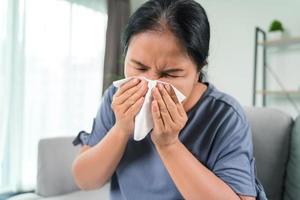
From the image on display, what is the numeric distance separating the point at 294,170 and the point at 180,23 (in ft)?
2.49

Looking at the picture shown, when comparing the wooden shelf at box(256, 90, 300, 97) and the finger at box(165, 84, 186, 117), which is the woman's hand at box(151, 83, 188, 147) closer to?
the finger at box(165, 84, 186, 117)

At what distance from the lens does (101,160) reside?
0.67m

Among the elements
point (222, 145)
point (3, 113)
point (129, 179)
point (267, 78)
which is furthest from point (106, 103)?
point (267, 78)

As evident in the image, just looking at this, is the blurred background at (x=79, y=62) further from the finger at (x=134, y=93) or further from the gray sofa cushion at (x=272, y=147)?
the finger at (x=134, y=93)

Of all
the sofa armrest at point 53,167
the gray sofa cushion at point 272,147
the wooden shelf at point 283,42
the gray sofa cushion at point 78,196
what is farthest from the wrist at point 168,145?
the wooden shelf at point 283,42

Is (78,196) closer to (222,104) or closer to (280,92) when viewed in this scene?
(222,104)

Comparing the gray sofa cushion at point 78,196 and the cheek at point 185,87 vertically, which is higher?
the cheek at point 185,87

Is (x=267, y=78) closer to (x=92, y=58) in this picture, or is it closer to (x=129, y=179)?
(x=92, y=58)

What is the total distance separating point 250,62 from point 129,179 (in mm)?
→ 2184

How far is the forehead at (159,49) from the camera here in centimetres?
58

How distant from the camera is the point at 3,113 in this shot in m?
1.90

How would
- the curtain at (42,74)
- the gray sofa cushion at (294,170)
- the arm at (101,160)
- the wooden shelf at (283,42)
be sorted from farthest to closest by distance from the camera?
the wooden shelf at (283,42)
the curtain at (42,74)
the gray sofa cushion at (294,170)
the arm at (101,160)

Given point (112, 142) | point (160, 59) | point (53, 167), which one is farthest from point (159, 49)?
point (53, 167)

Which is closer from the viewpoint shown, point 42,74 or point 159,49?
point 159,49
